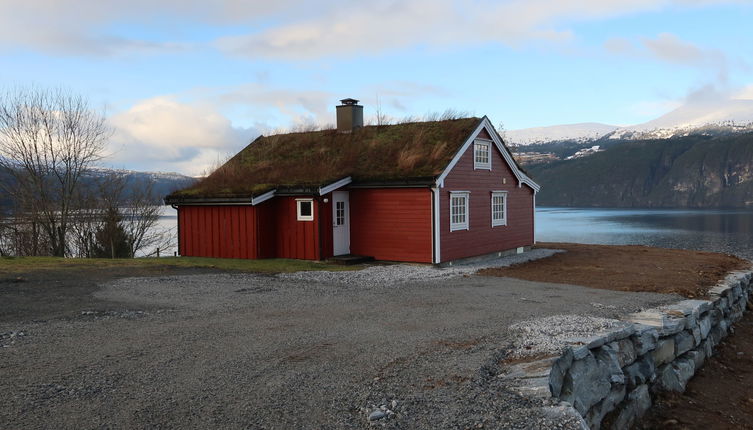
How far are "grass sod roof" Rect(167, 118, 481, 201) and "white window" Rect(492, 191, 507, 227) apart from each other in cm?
344

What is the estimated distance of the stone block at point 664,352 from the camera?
9867 mm

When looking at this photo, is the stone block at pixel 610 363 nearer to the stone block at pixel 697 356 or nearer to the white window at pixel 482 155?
the stone block at pixel 697 356

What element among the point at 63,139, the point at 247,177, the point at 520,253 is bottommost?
the point at 520,253

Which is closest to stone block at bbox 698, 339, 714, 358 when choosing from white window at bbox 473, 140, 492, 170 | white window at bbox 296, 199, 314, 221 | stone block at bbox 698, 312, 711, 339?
stone block at bbox 698, 312, 711, 339

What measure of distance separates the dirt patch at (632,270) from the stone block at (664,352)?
3640mm

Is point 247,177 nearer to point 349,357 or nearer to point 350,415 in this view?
point 349,357

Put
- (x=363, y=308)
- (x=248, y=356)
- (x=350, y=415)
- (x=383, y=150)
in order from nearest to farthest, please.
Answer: (x=350, y=415)
(x=248, y=356)
(x=363, y=308)
(x=383, y=150)

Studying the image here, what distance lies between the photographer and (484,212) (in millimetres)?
22094

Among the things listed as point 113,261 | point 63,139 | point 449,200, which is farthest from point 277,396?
point 63,139

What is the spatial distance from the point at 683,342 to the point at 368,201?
11.5 metres

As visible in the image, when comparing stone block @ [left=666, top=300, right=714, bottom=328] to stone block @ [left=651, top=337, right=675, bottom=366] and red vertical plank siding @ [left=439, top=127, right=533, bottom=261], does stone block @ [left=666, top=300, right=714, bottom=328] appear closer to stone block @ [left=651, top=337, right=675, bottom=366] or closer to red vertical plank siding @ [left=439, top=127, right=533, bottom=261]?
stone block @ [left=651, top=337, right=675, bottom=366]

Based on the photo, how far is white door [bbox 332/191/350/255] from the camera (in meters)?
20.0

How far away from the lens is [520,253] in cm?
2464

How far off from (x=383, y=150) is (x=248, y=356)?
48.7ft
